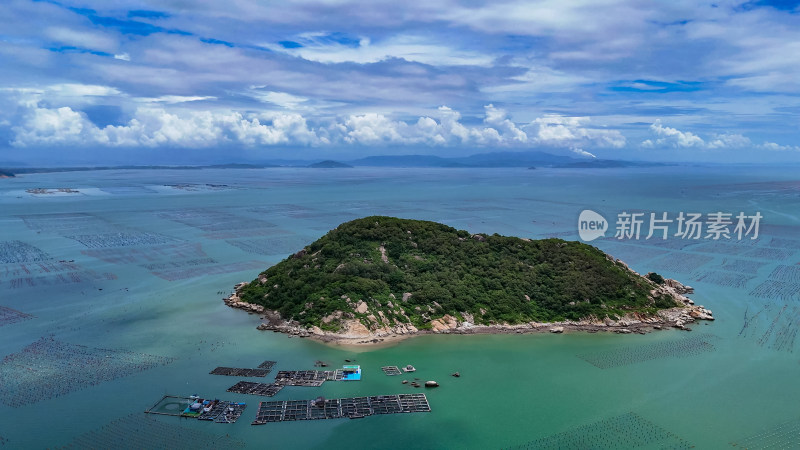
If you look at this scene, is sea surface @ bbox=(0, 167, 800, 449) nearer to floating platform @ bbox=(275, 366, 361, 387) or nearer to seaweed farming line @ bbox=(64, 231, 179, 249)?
floating platform @ bbox=(275, 366, 361, 387)

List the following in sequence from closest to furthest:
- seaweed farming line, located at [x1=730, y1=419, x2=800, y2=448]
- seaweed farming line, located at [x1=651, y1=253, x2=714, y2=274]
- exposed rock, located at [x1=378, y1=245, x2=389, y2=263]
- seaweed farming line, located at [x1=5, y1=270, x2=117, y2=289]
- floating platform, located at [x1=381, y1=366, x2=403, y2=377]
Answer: seaweed farming line, located at [x1=730, y1=419, x2=800, y2=448], floating platform, located at [x1=381, y1=366, x2=403, y2=377], exposed rock, located at [x1=378, y1=245, x2=389, y2=263], seaweed farming line, located at [x1=5, y1=270, x2=117, y2=289], seaweed farming line, located at [x1=651, y1=253, x2=714, y2=274]

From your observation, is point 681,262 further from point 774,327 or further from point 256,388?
point 256,388

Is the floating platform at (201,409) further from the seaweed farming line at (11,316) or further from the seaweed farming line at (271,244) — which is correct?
the seaweed farming line at (271,244)

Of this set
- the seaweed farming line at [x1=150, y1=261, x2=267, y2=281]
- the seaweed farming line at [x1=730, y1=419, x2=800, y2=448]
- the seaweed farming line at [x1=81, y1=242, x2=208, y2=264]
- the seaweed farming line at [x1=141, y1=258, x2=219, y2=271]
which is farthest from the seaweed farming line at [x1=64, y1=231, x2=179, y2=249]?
the seaweed farming line at [x1=730, y1=419, x2=800, y2=448]

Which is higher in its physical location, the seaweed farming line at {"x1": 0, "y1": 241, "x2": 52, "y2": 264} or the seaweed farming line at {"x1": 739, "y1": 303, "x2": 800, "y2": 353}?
the seaweed farming line at {"x1": 739, "y1": 303, "x2": 800, "y2": 353}

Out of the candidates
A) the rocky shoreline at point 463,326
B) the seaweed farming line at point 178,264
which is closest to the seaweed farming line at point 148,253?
the seaweed farming line at point 178,264

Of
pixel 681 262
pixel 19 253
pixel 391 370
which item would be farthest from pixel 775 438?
pixel 19 253

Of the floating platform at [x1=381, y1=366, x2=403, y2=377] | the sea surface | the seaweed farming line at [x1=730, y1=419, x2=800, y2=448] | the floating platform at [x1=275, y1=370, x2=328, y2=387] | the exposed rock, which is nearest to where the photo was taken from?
the seaweed farming line at [x1=730, y1=419, x2=800, y2=448]
